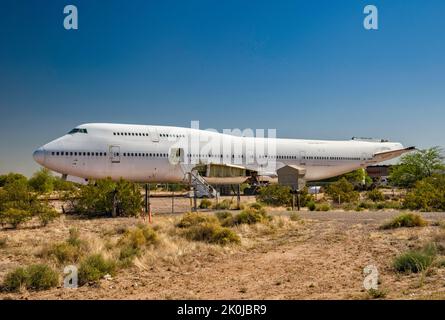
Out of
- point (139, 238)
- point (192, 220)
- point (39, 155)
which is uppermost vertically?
point (39, 155)

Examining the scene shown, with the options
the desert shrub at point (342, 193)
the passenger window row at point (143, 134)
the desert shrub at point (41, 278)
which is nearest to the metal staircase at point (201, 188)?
the passenger window row at point (143, 134)

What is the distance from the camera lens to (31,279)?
8344 mm

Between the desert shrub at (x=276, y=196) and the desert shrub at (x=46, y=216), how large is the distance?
16.8 m

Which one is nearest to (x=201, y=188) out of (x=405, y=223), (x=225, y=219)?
(x=225, y=219)

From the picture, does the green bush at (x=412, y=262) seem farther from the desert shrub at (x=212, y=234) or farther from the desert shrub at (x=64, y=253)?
the desert shrub at (x=64, y=253)

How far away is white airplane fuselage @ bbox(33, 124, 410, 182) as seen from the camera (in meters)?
33.1

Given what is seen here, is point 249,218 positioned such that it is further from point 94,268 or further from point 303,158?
point 303,158

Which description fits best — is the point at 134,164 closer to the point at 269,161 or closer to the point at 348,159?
the point at 269,161

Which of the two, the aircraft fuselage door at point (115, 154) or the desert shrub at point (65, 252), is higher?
the aircraft fuselage door at point (115, 154)

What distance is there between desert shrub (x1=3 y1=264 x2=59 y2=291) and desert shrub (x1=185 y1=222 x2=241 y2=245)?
5.70 metres

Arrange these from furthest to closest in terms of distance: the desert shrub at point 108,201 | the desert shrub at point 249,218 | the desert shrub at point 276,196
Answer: the desert shrub at point 276,196
the desert shrub at point 108,201
the desert shrub at point 249,218

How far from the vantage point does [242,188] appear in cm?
4750

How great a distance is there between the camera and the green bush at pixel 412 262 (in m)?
8.73

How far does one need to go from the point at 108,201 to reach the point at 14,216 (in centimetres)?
563
